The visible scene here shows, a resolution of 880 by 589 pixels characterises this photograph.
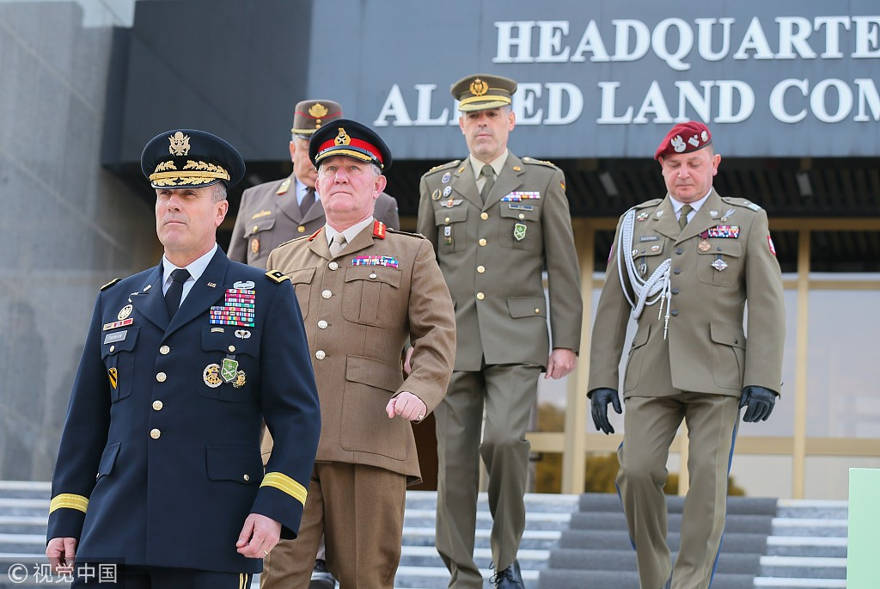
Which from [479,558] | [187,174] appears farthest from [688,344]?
[187,174]

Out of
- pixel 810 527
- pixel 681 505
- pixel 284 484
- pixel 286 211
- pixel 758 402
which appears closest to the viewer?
pixel 284 484

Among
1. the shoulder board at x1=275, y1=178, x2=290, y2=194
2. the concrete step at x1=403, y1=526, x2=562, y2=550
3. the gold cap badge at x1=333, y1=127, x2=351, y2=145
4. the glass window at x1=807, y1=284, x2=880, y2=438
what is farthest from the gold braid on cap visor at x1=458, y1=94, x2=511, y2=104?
the glass window at x1=807, y1=284, x2=880, y2=438

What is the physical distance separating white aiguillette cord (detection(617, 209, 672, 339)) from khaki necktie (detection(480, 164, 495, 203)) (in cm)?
59

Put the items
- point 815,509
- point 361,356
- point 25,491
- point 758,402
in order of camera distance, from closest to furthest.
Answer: point 361,356, point 758,402, point 815,509, point 25,491

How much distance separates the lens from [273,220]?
6.14 metres

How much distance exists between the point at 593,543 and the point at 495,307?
7.53 feet

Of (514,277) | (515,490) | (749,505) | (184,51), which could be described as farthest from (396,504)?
(184,51)

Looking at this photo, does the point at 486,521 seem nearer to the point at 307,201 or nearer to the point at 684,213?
the point at 307,201

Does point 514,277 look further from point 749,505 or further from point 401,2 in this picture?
point 401,2

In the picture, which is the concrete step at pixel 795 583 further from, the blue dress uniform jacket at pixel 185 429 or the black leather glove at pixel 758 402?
the blue dress uniform jacket at pixel 185 429

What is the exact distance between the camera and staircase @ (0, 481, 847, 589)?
6.63 metres

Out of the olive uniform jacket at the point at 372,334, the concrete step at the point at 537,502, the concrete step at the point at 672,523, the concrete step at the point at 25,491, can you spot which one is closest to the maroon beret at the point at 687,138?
the olive uniform jacket at the point at 372,334

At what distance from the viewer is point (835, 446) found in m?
11.1

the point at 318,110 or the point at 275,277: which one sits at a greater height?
the point at 318,110
